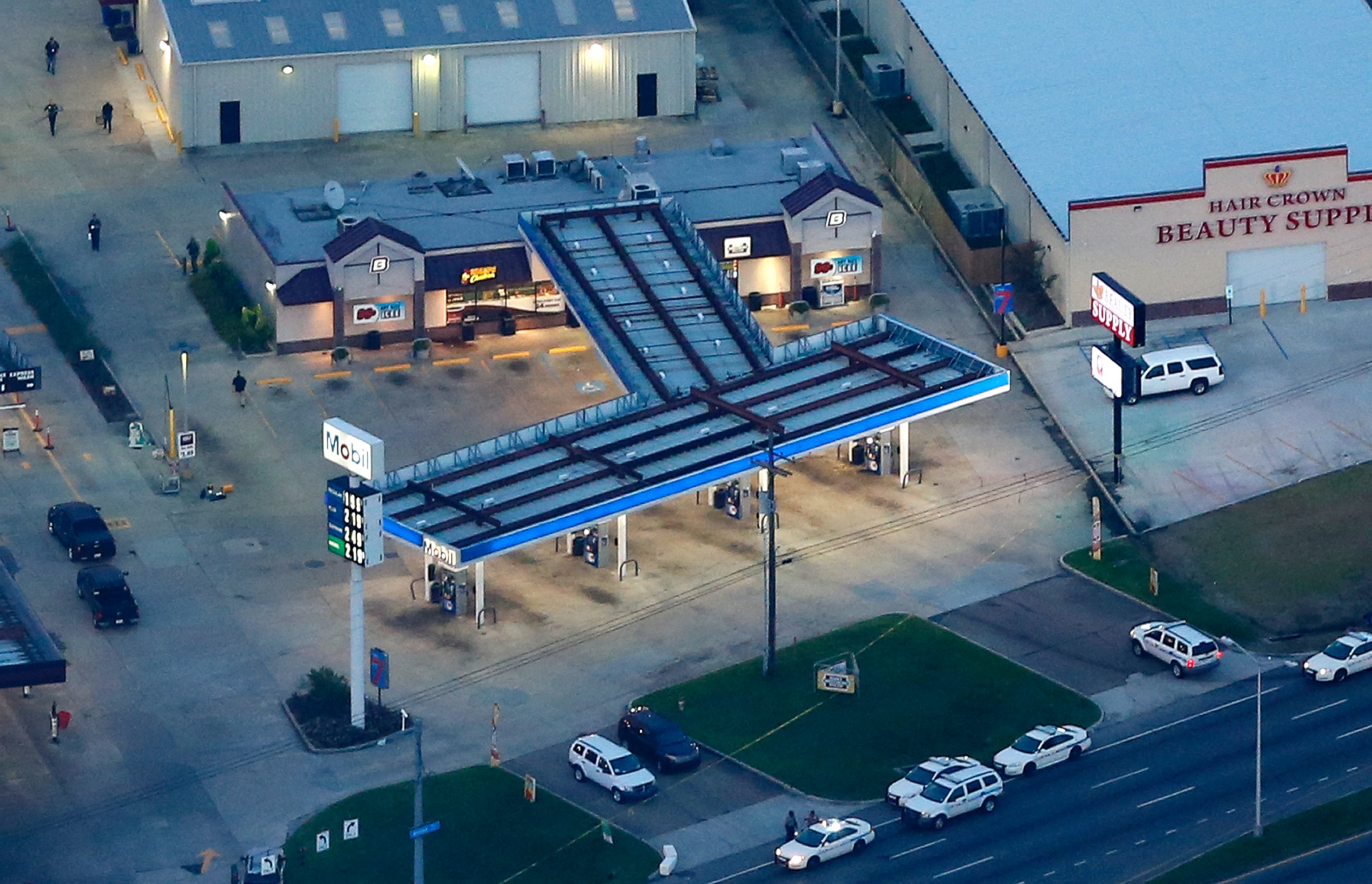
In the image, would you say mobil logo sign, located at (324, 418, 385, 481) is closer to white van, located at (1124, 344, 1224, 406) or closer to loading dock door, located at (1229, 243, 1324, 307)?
white van, located at (1124, 344, 1224, 406)

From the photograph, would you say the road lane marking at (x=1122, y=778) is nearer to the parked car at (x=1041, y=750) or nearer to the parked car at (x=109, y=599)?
the parked car at (x=1041, y=750)

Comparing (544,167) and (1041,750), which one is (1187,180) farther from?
(1041,750)

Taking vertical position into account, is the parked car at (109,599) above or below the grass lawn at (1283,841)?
above

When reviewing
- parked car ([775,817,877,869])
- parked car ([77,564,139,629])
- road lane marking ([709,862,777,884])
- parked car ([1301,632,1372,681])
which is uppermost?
parked car ([77,564,139,629])

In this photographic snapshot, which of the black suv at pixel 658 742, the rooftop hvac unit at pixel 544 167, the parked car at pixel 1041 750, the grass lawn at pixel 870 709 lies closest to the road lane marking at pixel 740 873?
the grass lawn at pixel 870 709

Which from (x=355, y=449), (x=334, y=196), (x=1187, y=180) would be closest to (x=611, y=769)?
(x=355, y=449)

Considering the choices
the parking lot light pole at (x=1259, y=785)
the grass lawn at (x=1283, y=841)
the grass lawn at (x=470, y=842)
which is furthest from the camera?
the parking lot light pole at (x=1259, y=785)

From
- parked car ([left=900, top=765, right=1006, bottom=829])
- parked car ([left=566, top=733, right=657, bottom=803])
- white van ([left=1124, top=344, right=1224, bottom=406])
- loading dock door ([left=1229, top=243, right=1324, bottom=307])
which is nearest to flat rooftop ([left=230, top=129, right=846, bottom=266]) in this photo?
loading dock door ([left=1229, top=243, right=1324, bottom=307])
